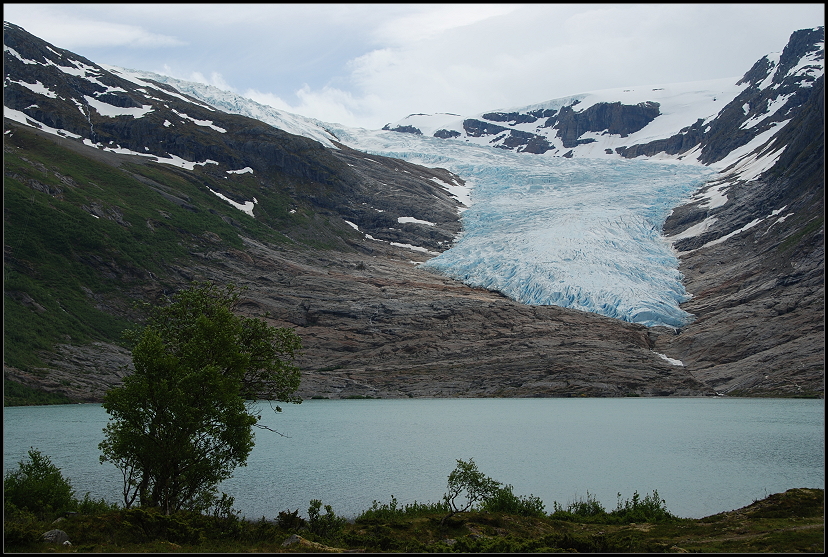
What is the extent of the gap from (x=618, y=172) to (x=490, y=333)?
79.0 metres

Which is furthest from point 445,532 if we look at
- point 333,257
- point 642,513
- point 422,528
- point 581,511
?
point 333,257

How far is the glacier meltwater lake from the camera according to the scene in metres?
31.4

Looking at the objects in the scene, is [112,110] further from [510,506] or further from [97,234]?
[510,506]

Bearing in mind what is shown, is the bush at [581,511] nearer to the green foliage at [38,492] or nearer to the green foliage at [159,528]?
the green foliage at [159,528]

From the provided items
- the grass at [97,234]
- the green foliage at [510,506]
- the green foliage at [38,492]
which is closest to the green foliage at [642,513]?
the green foliage at [510,506]

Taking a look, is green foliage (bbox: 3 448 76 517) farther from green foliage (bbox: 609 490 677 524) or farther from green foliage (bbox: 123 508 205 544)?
green foliage (bbox: 609 490 677 524)

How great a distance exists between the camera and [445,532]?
74.2 feet

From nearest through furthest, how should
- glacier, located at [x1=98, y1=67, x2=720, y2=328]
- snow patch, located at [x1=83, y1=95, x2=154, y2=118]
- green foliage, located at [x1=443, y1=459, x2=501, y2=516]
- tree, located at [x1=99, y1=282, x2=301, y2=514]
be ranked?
tree, located at [x1=99, y1=282, x2=301, y2=514], green foliage, located at [x1=443, y1=459, x2=501, y2=516], glacier, located at [x1=98, y1=67, x2=720, y2=328], snow patch, located at [x1=83, y1=95, x2=154, y2=118]

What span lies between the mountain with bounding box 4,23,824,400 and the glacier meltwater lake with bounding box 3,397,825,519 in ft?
55.8

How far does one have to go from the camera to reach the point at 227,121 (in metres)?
160

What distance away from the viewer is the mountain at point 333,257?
280ft

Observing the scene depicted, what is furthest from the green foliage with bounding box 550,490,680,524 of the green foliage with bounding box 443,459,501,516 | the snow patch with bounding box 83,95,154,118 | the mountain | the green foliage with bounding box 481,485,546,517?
the snow patch with bounding box 83,95,154,118

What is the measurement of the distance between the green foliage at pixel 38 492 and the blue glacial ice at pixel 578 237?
8903 cm

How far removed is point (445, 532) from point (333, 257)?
10478 centimetres
